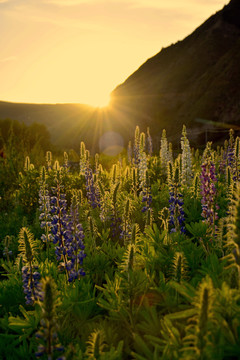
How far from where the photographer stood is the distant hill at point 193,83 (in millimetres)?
41156

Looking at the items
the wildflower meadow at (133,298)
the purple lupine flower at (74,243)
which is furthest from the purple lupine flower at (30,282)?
the purple lupine flower at (74,243)

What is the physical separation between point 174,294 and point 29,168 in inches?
305

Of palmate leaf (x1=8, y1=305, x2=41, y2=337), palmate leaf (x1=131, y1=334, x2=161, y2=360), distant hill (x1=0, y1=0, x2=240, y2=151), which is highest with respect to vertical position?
distant hill (x1=0, y1=0, x2=240, y2=151)

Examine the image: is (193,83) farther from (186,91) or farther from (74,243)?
(74,243)

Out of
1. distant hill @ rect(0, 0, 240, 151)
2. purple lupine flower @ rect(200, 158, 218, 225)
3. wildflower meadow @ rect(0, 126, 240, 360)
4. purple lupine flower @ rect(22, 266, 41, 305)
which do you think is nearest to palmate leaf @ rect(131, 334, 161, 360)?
wildflower meadow @ rect(0, 126, 240, 360)

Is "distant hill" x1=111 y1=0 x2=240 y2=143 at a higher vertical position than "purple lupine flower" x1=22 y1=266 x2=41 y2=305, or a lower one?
higher

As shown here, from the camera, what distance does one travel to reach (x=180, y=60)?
65125 mm

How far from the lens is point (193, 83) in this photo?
180ft

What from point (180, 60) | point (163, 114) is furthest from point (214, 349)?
point (180, 60)

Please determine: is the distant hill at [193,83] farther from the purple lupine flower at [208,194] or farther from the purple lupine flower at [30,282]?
the purple lupine flower at [30,282]

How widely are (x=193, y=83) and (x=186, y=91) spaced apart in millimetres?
2000

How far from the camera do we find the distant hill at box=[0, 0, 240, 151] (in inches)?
1607

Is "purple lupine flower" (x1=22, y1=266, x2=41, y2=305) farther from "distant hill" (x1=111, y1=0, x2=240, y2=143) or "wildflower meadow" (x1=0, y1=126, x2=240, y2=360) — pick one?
"distant hill" (x1=111, y1=0, x2=240, y2=143)

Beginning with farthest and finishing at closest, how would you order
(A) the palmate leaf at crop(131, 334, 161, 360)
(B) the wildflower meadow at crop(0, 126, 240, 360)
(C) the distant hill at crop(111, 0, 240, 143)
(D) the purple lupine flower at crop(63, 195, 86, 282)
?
1. (C) the distant hill at crop(111, 0, 240, 143)
2. (D) the purple lupine flower at crop(63, 195, 86, 282)
3. (A) the palmate leaf at crop(131, 334, 161, 360)
4. (B) the wildflower meadow at crop(0, 126, 240, 360)
